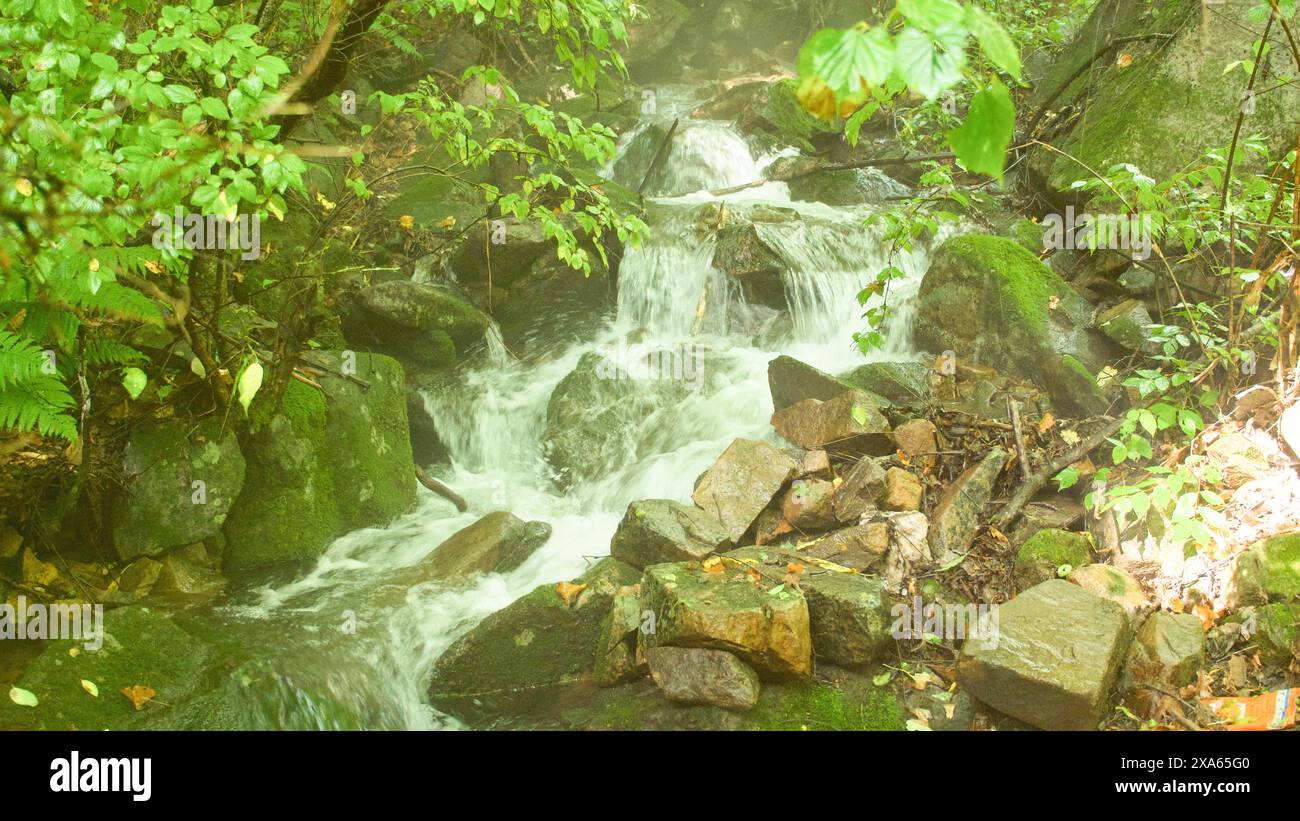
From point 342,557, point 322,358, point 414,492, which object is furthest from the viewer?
point 414,492

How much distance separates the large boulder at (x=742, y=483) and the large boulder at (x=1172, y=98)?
3746 mm

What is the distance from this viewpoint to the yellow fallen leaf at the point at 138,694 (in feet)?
11.6

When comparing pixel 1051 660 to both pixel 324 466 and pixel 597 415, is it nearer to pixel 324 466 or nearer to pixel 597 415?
pixel 597 415

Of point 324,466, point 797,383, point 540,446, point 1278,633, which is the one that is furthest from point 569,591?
point 1278,633

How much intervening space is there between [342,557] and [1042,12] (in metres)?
13.5

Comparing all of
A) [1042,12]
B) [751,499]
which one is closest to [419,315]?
[751,499]

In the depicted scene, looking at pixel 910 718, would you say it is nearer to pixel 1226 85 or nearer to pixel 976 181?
pixel 1226 85

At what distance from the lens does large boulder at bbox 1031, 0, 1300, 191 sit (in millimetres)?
6621

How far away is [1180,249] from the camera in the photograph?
6.51 meters

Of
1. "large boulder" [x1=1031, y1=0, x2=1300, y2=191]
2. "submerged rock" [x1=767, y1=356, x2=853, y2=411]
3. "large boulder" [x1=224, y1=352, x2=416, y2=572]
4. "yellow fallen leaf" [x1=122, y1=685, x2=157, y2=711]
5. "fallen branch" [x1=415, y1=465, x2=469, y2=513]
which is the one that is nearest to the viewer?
"yellow fallen leaf" [x1=122, y1=685, x2=157, y2=711]

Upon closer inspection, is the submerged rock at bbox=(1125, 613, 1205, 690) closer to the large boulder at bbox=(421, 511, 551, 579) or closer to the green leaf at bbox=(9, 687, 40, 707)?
the large boulder at bbox=(421, 511, 551, 579)

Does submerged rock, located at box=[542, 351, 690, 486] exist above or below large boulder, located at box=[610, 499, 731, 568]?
above

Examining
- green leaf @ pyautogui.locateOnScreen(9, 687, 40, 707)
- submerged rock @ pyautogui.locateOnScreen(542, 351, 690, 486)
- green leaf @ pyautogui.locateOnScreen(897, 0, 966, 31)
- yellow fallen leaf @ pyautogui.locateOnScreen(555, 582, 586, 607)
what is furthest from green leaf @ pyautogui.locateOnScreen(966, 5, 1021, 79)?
submerged rock @ pyautogui.locateOnScreen(542, 351, 690, 486)

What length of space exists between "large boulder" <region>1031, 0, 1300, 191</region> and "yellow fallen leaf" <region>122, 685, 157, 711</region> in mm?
7527
